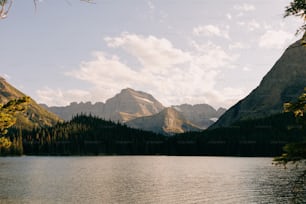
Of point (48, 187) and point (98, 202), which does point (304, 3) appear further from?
point (48, 187)

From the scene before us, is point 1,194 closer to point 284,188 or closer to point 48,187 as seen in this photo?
point 48,187

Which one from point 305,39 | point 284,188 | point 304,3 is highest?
point 304,3

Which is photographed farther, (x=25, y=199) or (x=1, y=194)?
(x=1, y=194)

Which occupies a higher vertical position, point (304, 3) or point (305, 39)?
point (304, 3)

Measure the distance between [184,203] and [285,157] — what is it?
56910 mm

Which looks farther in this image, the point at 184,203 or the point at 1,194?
the point at 1,194

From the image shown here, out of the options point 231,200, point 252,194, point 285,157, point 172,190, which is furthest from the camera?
point 172,190

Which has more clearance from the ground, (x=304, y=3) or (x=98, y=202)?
(x=304, y=3)

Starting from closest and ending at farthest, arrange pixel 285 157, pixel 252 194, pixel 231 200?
pixel 285 157 < pixel 231 200 < pixel 252 194

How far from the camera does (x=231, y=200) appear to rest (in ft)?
247

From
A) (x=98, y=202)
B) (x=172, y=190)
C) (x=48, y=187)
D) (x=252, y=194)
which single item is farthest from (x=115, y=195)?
(x=252, y=194)

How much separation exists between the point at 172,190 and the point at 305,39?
7427cm

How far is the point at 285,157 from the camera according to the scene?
57.2 feet

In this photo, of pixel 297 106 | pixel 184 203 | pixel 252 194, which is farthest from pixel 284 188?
pixel 297 106
